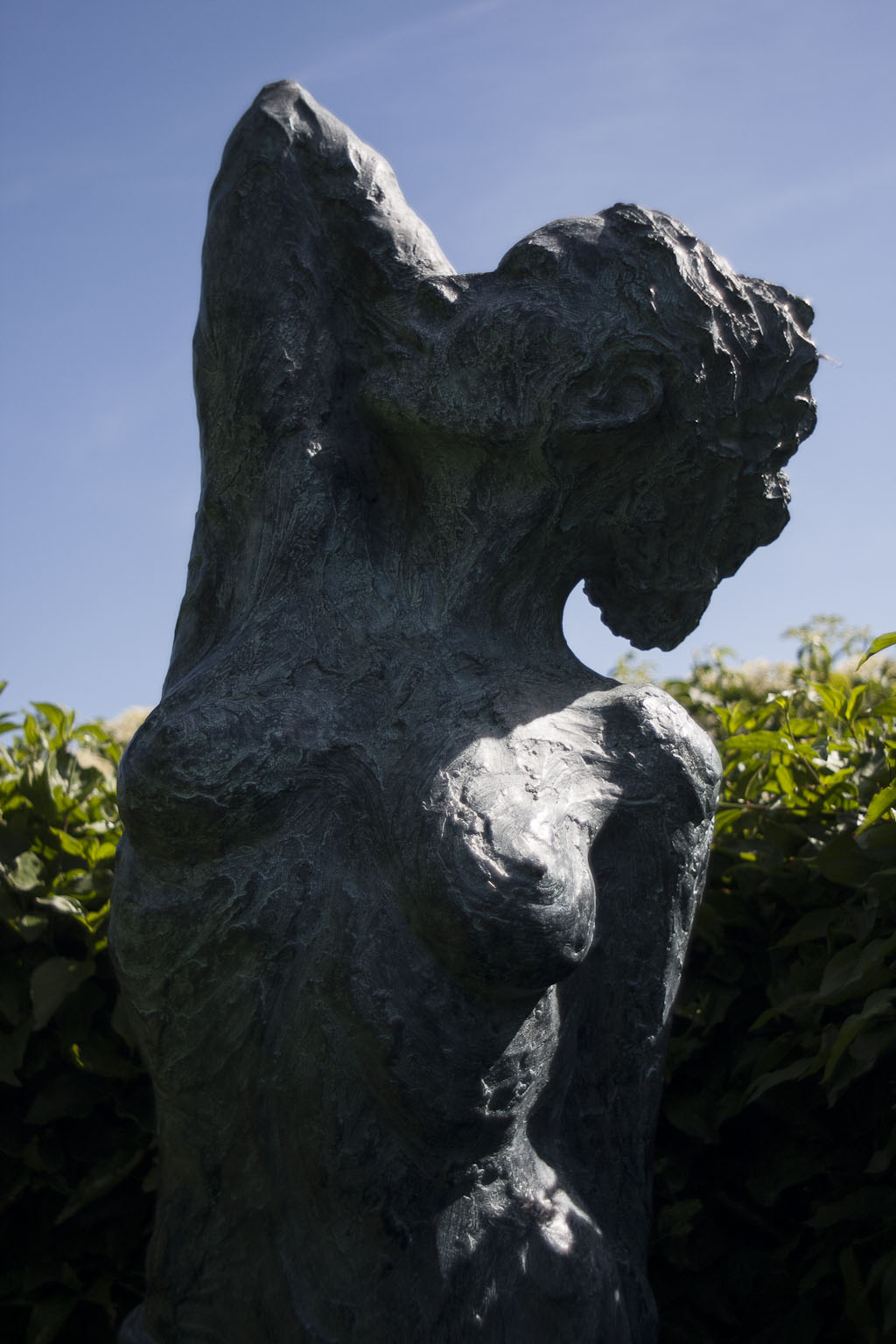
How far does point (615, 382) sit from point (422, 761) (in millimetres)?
832

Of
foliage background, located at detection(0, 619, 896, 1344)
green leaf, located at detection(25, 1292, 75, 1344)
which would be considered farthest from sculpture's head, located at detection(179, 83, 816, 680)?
green leaf, located at detection(25, 1292, 75, 1344)

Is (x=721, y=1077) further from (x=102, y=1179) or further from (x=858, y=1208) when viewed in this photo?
(x=102, y=1179)

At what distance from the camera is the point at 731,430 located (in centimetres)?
248

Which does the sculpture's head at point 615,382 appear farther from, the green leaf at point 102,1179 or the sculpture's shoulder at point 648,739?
the green leaf at point 102,1179

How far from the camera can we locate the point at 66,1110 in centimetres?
312

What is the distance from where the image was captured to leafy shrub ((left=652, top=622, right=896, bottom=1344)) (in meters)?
2.75

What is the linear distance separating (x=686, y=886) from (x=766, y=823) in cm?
88

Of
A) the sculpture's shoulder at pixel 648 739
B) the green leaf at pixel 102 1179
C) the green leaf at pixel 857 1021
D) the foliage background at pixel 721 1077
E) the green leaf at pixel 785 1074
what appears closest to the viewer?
the sculpture's shoulder at pixel 648 739

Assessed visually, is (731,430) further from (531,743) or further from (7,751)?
(7,751)

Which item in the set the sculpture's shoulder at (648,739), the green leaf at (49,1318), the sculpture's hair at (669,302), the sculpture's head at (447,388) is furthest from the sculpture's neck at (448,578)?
the green leaf at (49,1318)

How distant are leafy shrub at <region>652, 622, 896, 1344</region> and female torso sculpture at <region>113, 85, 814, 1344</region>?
0.56 metres

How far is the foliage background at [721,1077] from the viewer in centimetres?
288

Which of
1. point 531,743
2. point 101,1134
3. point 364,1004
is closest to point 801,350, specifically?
point 531,743

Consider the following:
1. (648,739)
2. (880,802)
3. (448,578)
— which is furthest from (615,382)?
(880,802)
